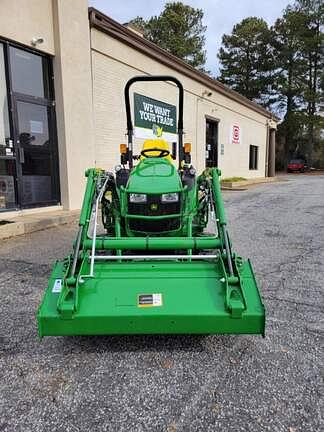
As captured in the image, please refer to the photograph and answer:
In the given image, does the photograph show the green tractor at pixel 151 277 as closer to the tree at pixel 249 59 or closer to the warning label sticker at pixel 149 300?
the warning label sticker at pixel 149 300

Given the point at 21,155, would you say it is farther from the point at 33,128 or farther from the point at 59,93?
the point at 59,93

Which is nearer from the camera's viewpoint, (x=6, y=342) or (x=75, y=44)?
(x=6, y=342)

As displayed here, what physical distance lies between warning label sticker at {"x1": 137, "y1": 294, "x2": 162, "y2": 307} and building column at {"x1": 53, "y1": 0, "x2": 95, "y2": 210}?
6374 millimetres

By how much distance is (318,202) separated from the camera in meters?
11.1

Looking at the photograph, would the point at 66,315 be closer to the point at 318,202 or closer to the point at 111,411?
the point at 111,411

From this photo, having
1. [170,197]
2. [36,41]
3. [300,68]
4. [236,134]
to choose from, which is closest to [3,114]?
[36,41]

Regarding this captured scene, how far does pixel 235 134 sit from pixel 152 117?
8561mm

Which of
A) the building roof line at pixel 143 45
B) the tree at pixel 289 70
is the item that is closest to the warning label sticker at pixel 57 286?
the building roof line at pixel 143 45

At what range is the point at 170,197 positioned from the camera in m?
3.47

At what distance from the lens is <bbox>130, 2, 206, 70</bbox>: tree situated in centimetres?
3441

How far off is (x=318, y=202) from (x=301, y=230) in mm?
4644

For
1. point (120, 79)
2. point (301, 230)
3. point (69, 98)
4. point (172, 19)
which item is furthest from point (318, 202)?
point (172, 19)

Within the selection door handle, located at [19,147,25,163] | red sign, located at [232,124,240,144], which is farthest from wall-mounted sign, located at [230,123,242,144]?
door handle, located at [19,147,25,163]

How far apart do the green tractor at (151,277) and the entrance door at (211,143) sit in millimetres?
13217
